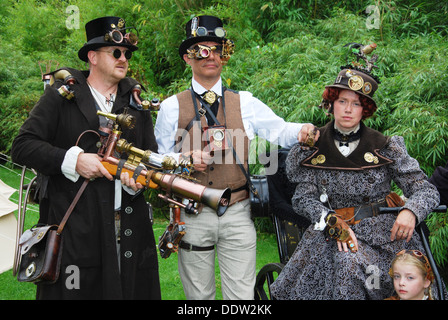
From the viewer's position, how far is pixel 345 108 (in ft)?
11.0

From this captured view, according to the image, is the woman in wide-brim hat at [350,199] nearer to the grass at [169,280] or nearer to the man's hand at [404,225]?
the man's hand at [404,225]

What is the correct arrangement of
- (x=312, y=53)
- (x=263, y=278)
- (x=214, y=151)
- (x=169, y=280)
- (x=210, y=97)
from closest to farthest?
(x=214, y=151) < (x=210, y=97) < (x=263, y=278) < (x=169, y=280) < (x=312, y=53)

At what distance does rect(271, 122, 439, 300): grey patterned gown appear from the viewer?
312 centimetres

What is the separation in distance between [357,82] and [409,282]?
129 cm

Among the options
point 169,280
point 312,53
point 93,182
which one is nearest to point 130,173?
point 93,182

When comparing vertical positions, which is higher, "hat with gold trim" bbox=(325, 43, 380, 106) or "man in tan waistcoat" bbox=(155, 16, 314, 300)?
"hat with gold trim" bbox=(325, 43, 380, 106)

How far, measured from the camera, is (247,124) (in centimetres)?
362

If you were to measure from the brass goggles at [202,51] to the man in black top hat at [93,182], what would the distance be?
43cm

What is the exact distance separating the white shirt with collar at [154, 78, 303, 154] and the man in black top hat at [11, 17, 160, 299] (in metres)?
0.23

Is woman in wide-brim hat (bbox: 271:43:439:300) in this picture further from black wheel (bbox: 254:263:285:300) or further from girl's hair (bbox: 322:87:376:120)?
black wheel (bbox: 254:263:285:300)

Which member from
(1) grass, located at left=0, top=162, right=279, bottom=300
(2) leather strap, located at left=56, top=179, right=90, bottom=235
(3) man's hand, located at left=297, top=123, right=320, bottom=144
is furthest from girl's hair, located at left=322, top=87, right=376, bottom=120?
(1) grass, located at left=0, top=162, right=279, bottom=300

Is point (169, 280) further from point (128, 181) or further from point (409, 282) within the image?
point (409, 282)

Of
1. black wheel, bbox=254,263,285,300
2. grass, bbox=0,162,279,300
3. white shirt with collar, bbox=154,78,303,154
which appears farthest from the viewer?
grass, bbox=0,162,279,300

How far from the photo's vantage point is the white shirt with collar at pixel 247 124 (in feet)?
11.6
